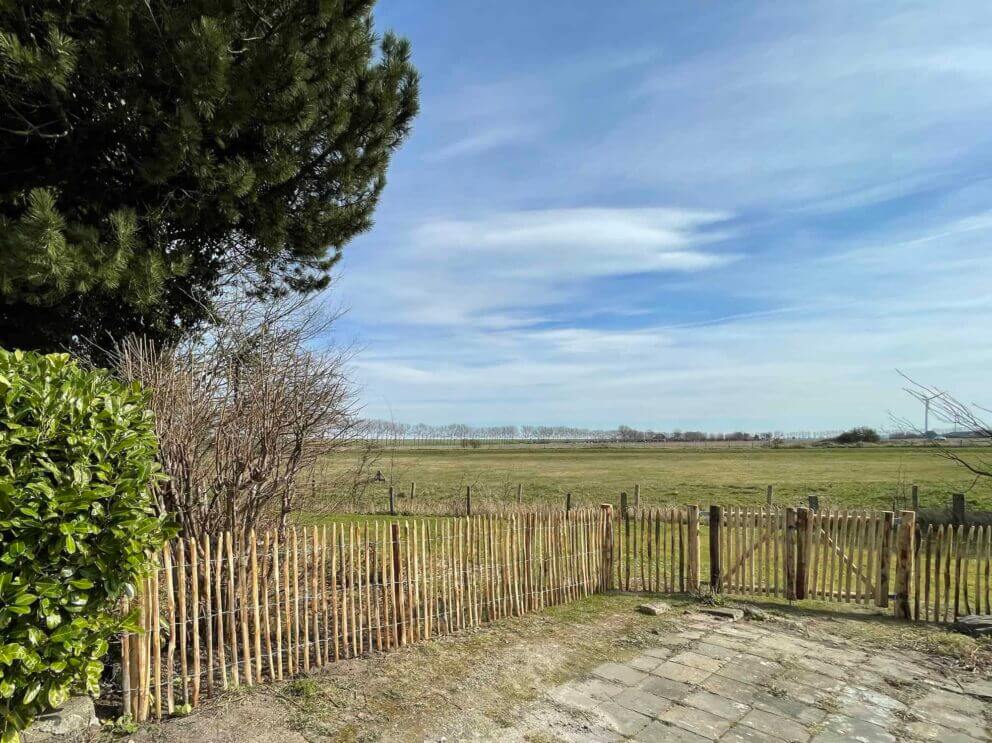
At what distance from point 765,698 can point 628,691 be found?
1166 millimetres

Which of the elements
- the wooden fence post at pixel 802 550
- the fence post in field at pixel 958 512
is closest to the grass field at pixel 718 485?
the fence post in field at pixel 958 512

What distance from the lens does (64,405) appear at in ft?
11.1

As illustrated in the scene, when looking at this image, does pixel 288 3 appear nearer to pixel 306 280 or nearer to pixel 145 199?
pixel 145 199

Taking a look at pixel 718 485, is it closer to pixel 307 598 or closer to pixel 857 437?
pixel 307 598

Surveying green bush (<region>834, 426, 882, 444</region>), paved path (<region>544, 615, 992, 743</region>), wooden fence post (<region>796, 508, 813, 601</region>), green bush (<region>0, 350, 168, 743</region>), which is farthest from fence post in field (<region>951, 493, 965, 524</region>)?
green bush (<region>834, 426, 882, 444</region>)

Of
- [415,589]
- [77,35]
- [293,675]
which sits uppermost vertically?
[77,35]

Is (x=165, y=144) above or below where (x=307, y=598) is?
above

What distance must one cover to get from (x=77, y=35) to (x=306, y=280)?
426cm

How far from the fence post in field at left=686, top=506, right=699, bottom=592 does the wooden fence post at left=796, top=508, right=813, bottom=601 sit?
1.38 metres

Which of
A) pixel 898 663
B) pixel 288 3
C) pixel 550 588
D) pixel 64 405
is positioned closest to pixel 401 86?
pixel 288 3

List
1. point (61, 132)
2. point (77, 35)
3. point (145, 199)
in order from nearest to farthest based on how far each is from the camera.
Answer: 1. point (77, 35)
2. point (61, 132)
3. point (145, 199)

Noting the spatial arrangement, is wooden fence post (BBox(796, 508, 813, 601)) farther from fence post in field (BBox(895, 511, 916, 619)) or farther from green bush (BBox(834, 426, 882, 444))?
green bush (BBox(834, 426, 882, 444))

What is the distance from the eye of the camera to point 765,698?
4.96m

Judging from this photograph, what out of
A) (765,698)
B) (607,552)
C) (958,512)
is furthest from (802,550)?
(958,512)
